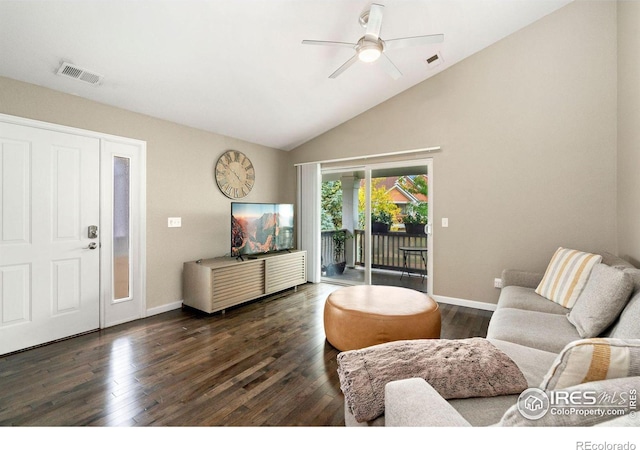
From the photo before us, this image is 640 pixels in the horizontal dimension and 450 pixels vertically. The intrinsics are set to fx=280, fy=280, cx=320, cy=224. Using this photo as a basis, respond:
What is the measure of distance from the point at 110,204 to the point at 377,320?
2858 mm

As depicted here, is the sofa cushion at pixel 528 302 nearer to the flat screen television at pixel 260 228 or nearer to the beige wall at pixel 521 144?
the beige wall at pixel 521 144

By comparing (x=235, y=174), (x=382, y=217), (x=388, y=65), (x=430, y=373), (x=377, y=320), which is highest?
(x=388, y=65)

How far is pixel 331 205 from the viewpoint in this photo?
15.7 ft

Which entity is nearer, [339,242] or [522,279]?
[522,279]

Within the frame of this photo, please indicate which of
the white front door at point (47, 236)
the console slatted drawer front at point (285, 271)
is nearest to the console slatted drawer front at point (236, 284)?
A: the console slatted drawer front at point (285, 271)

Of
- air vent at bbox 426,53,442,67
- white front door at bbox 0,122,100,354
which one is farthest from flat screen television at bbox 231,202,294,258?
air vent at bbox 426,53,442,67

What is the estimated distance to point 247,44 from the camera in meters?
2.50

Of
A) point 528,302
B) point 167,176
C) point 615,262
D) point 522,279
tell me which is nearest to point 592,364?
point 528,302

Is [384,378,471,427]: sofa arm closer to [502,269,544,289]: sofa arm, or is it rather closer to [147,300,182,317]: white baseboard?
[502,269,544,289]: sofa arm

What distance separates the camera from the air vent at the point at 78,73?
2.27 m

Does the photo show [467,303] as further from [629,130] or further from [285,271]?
[285,271]

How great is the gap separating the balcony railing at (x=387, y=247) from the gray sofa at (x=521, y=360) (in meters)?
1.55

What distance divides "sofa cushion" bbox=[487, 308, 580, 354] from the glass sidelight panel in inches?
135
